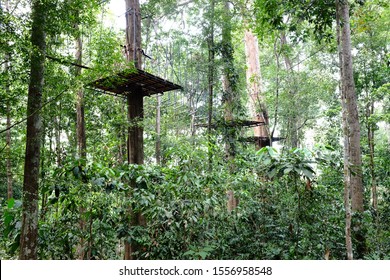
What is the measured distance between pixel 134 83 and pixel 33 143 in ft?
6.42

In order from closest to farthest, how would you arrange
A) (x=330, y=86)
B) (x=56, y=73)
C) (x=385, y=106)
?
1. (x=56, y=73)
2. (x=385, y=106)
3. (x=330, y=86)

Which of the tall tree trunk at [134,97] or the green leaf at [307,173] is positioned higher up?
the tall tree trunk at [134,97]

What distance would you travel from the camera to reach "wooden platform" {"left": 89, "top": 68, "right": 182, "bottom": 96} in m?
4.11

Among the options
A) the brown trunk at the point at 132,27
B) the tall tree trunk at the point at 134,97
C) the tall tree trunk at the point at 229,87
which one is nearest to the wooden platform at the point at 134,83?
the tall tree trunk at the point at 134,97

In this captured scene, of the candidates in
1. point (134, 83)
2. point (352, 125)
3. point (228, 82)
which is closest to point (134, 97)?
point (134, 83)

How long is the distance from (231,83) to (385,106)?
404 cm

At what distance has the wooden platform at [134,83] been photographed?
162 inches

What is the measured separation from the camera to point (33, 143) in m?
3.01

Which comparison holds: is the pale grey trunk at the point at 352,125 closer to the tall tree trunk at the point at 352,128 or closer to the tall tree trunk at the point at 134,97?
the tall tree trunk at the point at 352,128

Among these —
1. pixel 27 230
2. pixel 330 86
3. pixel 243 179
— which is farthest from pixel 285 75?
pixel 27 230

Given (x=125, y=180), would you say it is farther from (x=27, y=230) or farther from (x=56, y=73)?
(x=56, y=73)

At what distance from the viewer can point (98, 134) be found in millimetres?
6555

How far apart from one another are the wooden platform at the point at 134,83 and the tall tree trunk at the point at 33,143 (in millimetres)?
1041

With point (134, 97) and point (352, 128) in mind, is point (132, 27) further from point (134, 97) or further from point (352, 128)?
point (352, 128)
